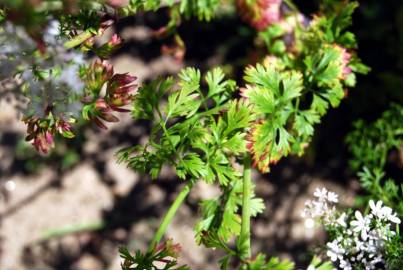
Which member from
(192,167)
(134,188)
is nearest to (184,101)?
(192,167)

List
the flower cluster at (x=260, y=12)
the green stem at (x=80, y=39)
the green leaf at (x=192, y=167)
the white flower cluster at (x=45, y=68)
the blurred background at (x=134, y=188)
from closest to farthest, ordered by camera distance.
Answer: the white flower cluster at (x=45, y=68)
the green stem at (x=80, y=39)
the green leaf at (x=192, y=167)
the flower cluster at (x=260, y=12)
the blurred background at (x=134, y=188)

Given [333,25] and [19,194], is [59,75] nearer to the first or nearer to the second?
[333,25]

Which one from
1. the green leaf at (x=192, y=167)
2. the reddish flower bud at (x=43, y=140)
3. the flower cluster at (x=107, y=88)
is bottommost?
the green leaf at (x=192, y=167)

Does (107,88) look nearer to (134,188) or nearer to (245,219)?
(245,219)

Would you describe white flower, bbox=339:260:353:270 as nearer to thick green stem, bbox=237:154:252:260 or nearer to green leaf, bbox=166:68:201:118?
thick green stem, bbox=237:154:252:260

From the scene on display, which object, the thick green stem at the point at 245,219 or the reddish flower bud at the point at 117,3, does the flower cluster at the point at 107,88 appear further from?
the thick green stem at the point at 245,219

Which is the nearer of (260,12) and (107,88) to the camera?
(107,88)

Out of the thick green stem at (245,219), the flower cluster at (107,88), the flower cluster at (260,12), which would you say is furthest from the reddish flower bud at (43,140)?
the flower cluster at (260,12)
